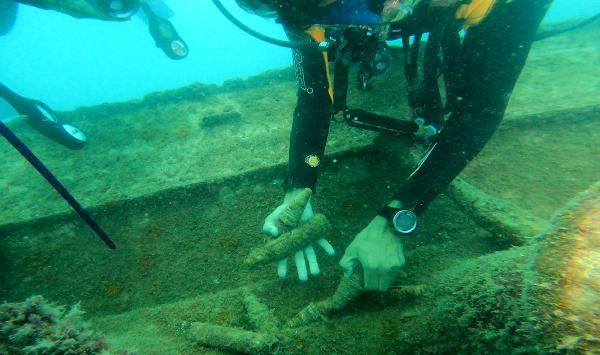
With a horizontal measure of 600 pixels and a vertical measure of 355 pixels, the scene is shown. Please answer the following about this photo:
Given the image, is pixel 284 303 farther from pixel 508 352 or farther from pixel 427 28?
pixel 427 28

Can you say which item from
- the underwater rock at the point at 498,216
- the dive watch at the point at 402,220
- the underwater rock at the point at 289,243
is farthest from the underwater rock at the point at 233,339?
the underwater rock at the point at 498,216

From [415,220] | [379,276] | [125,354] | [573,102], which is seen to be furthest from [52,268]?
[573,102]

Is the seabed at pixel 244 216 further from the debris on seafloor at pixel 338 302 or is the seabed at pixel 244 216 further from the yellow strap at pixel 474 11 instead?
the yellow strap at pixel 474 11

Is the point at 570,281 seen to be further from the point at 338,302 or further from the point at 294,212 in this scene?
the point at 294,212

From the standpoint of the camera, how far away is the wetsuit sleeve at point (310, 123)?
7.98 feet

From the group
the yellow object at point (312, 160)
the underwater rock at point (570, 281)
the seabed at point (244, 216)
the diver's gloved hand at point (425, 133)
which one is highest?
the underwater rock at point (570, 281)

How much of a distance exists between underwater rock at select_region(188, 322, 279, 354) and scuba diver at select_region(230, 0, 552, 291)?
1.76ft

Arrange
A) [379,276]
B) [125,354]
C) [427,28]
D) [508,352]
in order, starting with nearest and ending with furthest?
[508,352] < [125,354] < [379,276] < [427,28]

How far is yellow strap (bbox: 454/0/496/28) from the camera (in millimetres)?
1914

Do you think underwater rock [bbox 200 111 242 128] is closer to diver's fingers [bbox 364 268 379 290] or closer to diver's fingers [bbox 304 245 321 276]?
diver's fingers [bbox 304 245 321 276]

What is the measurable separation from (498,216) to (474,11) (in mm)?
1402

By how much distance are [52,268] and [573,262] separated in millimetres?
3707

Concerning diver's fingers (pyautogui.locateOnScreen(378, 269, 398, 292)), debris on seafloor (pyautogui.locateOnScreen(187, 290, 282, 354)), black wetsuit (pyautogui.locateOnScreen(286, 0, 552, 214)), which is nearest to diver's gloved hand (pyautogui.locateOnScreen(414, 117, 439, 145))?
black wetsuit (pyautogui.locateOnScreen(286, 0, 552, 214))

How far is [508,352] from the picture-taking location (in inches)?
41.2
